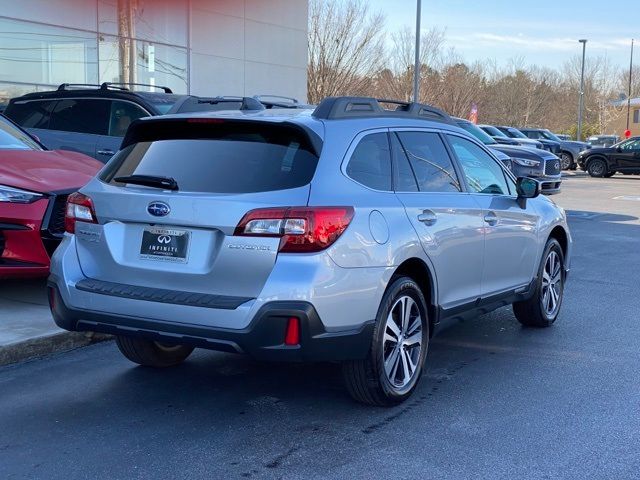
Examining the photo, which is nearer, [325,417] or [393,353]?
[325,417]

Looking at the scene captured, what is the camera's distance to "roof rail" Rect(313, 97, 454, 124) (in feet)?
16.1

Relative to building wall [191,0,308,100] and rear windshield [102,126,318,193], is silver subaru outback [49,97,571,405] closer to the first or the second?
rear windshield [102,126,318,193]

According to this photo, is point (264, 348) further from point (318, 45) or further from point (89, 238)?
point (318, 45)

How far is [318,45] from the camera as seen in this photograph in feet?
108

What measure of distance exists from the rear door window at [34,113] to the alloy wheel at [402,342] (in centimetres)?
764

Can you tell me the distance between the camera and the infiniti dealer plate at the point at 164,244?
4.43m

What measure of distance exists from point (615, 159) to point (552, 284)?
88.8 ft

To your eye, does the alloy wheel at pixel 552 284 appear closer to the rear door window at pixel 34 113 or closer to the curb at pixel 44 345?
the curb at pixel 44 345

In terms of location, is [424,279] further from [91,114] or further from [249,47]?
[249,47]

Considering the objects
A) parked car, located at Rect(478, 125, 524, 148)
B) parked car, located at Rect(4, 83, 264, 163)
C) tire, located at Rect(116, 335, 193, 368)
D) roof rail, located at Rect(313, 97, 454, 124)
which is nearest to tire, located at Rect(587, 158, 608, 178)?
parked car, located at Rect(478, 125, 524, 148)

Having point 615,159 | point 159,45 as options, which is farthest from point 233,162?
point 615,159

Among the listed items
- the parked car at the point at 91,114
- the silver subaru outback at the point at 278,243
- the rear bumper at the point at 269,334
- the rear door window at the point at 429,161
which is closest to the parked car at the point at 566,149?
the parked car at the point at 91,114

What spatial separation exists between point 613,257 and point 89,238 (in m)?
8.29

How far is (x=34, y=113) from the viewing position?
11.2m
